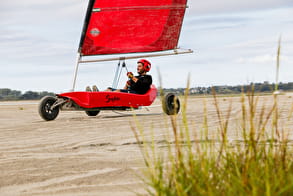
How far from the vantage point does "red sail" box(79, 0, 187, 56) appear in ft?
35.3

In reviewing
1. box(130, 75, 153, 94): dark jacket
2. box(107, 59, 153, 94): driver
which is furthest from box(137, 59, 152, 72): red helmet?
box(130, 75, 153, 94): dark jacket

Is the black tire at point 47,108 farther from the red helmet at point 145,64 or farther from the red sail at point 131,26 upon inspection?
the red helmet at point 145,64

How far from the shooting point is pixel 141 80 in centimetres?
1048

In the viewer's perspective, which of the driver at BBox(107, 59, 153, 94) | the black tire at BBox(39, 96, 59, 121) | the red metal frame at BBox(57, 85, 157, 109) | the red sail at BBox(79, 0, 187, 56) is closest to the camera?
the black tire at BBox(39, 96, 59, 121)

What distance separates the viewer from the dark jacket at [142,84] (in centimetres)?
1048

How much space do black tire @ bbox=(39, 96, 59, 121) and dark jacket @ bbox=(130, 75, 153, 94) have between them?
182 cm

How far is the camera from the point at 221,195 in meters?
2.41

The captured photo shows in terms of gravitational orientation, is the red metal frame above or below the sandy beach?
above

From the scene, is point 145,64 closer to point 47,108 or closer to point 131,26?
point 131,26

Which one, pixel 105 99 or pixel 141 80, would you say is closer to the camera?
pixel 105 99

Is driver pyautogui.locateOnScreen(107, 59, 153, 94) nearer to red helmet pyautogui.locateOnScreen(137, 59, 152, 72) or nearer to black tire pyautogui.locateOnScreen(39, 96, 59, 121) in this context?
red helmet pyautogui.locateOnScreen(137, 59, 152, 72)

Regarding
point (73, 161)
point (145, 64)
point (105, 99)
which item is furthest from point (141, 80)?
point (73, 161)

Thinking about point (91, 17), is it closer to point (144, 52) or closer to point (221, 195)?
point (144, 52)

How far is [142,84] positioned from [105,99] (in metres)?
1.03
